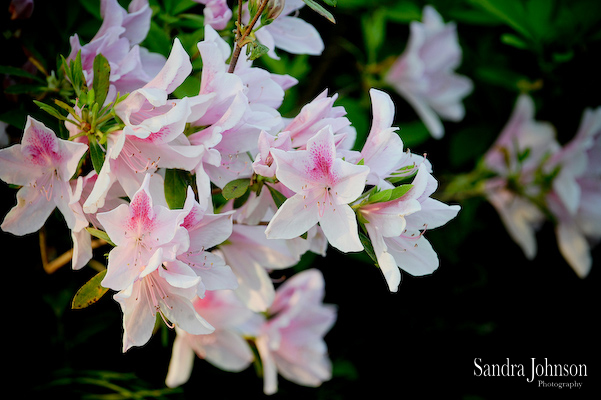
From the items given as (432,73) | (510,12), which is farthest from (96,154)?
(432,73)

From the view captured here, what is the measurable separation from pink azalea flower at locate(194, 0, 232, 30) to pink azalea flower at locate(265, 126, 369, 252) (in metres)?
0.25

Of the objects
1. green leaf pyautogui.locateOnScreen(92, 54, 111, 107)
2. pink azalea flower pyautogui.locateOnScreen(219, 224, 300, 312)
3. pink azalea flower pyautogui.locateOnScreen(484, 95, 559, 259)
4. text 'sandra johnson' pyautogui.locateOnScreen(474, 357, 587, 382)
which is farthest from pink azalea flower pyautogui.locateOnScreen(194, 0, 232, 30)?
text 'sandra johnson' pyautogui.locateOnScreen(474, 357, 587, 382)

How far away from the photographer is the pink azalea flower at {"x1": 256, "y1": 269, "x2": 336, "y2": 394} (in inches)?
43.9

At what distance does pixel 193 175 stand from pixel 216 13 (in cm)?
23

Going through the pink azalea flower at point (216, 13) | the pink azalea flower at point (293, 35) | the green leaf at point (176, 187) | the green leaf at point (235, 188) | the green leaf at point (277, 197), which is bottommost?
the green leaf at point (277, 197)

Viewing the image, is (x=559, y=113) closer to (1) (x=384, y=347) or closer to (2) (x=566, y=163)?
(2) (x=566, y=163)

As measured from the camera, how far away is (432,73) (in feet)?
4.63

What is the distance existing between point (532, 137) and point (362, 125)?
0.49 metres

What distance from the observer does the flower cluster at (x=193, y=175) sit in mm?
545

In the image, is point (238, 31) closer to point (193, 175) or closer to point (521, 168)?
point (193, 175)

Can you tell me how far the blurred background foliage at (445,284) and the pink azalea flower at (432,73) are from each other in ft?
0.14

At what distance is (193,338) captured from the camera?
898 mm

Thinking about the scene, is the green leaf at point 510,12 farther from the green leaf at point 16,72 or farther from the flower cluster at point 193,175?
the green leaf at point 16,72

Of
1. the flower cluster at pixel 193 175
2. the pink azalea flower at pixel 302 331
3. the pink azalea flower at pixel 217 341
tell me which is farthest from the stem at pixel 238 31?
the pink azalea flower at pixel 302 331
